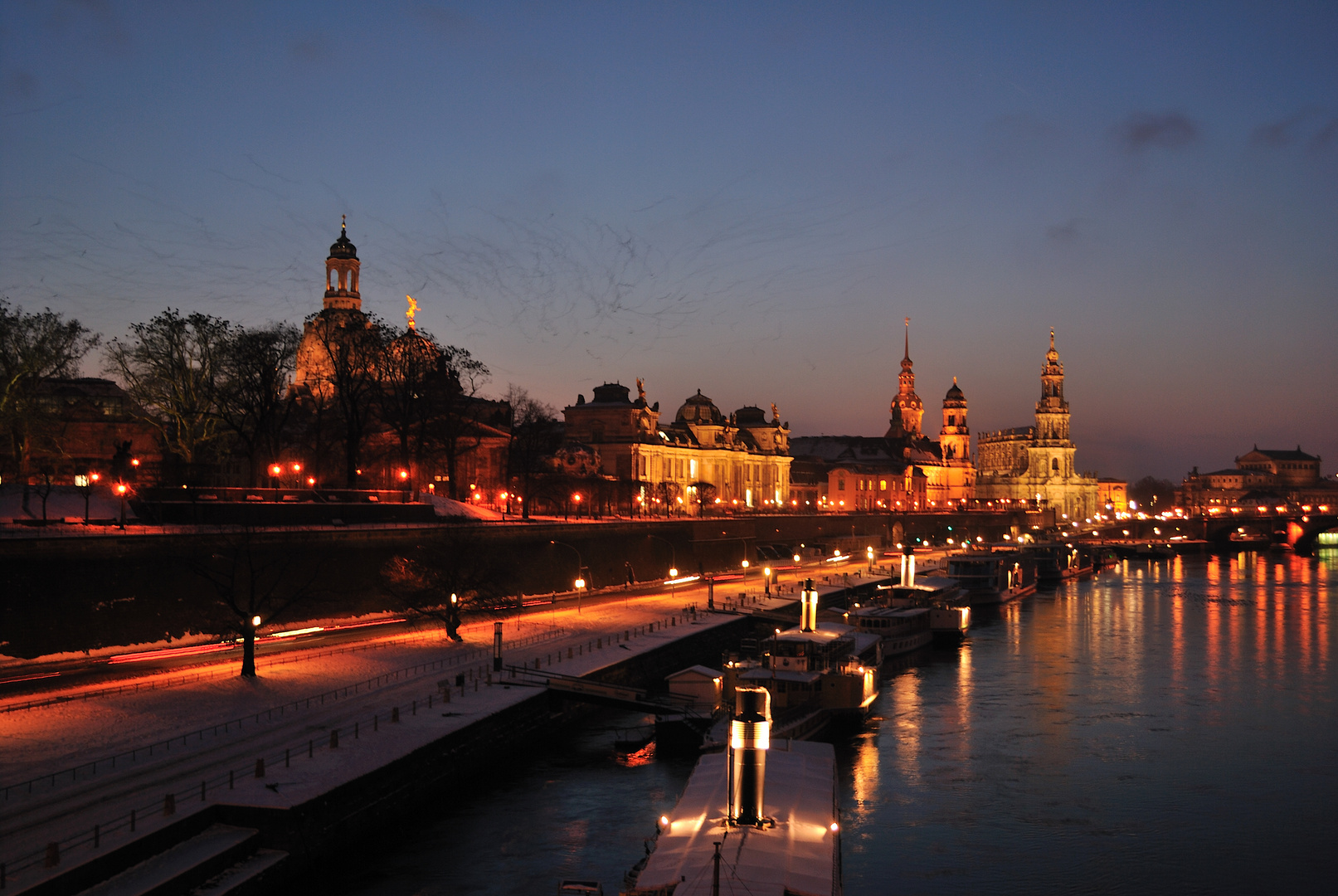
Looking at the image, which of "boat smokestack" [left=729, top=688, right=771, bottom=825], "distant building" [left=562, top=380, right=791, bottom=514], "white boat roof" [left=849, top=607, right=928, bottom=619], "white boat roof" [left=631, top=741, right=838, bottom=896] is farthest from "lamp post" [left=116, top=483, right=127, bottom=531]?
"distant building" [left=562, top=380, right=791, bottom=514]

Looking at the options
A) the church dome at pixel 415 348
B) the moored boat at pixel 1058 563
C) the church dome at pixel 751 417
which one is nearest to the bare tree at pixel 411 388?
the church dome at pixel 415 348

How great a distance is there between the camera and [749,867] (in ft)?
82.1

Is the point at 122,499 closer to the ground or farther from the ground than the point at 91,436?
closer to the ground

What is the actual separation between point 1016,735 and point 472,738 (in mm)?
23120

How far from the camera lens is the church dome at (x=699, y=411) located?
547 feet

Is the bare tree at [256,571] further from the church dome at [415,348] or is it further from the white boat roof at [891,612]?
the white boat roof at [891,612]

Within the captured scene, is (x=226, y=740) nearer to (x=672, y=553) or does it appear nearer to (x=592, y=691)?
(x=592, y=691)

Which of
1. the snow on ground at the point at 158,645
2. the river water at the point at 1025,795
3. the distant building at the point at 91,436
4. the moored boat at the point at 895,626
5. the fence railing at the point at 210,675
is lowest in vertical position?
the river water at the point at 1025,795

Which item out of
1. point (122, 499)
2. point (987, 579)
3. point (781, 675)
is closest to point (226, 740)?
point (781, 675)

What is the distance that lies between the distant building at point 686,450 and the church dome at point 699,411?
120 mm

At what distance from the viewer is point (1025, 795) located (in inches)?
1532

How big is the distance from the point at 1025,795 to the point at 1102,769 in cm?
518

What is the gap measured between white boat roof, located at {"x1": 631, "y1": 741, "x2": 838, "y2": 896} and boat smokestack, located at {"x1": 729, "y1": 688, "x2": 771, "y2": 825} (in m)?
0.46

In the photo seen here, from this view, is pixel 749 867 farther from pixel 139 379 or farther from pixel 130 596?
pixel 139 379
